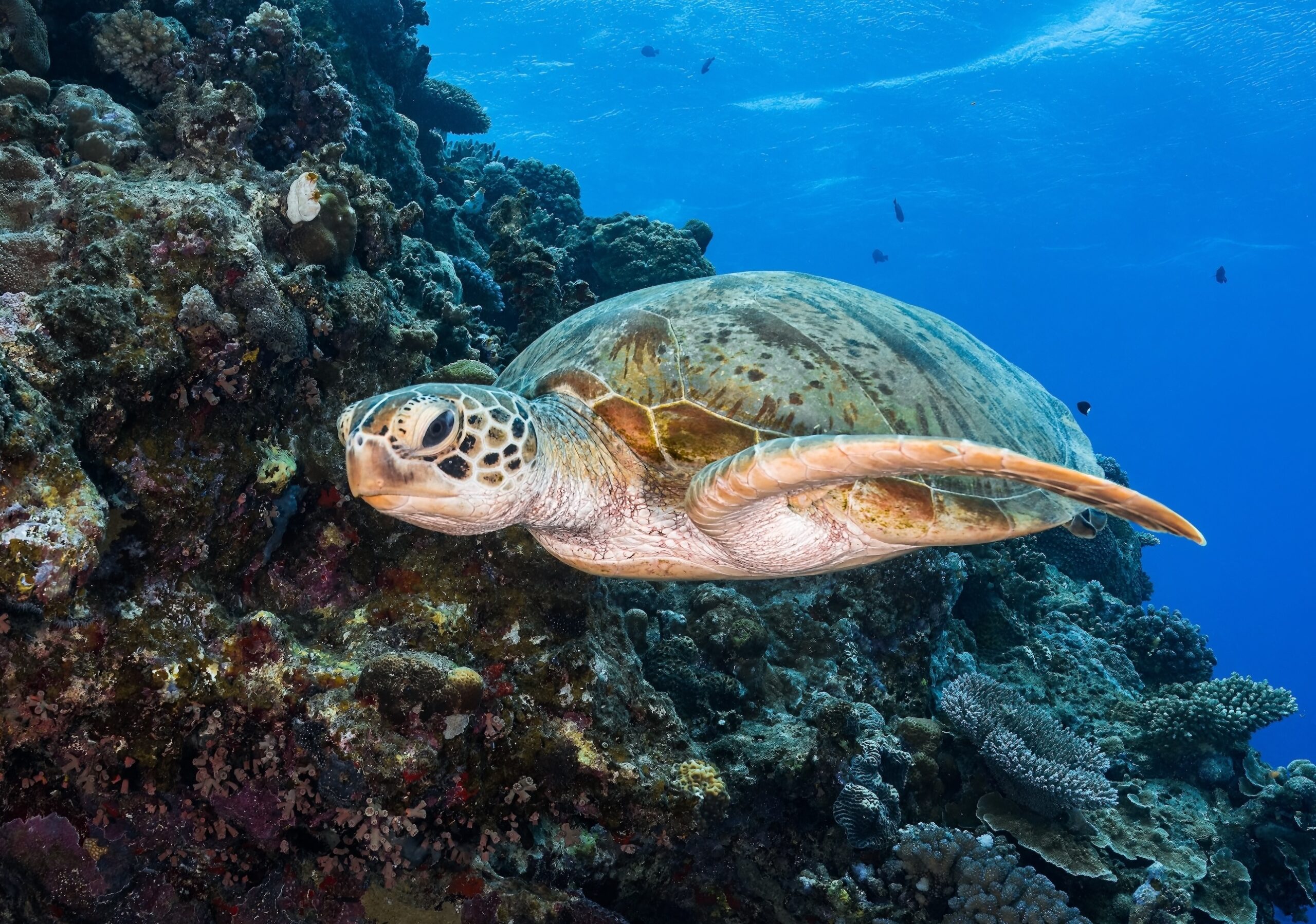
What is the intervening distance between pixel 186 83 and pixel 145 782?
3.43 meters

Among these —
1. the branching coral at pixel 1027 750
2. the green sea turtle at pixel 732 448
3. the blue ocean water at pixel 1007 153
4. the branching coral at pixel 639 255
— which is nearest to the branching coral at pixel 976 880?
the branching coral at pixel 1027 750

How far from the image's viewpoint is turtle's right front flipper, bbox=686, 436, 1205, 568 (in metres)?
1.56

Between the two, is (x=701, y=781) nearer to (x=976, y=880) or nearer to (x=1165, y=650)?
(x=976, y=880)

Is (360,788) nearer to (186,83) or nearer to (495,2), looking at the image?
(186,83)

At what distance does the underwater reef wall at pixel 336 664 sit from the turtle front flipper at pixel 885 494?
2.83 ft

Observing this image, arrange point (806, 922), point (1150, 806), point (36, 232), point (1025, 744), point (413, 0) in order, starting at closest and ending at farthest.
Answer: point (36, 232) < point (806, 922) < point (1025, 744) < point (1150, 806) < point (413, 0)

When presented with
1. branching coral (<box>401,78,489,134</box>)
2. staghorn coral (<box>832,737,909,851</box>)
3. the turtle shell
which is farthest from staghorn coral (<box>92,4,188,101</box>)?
staghorn coral (<box>832,737,909,851</box>)

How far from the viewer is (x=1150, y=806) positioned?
4.09 m

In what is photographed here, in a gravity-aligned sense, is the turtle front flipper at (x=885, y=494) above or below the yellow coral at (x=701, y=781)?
above

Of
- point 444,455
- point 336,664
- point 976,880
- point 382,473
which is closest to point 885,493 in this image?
point 444,455

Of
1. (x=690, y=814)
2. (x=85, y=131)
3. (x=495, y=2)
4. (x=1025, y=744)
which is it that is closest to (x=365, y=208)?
(x=85, y=131)

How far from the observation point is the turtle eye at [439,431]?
1.71 m

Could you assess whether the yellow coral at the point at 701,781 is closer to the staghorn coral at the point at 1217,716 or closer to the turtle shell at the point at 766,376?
the turtle shell at the point at 766,376

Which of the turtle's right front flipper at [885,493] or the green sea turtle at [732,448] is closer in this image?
the turtle's right front flipper at [885,493]
